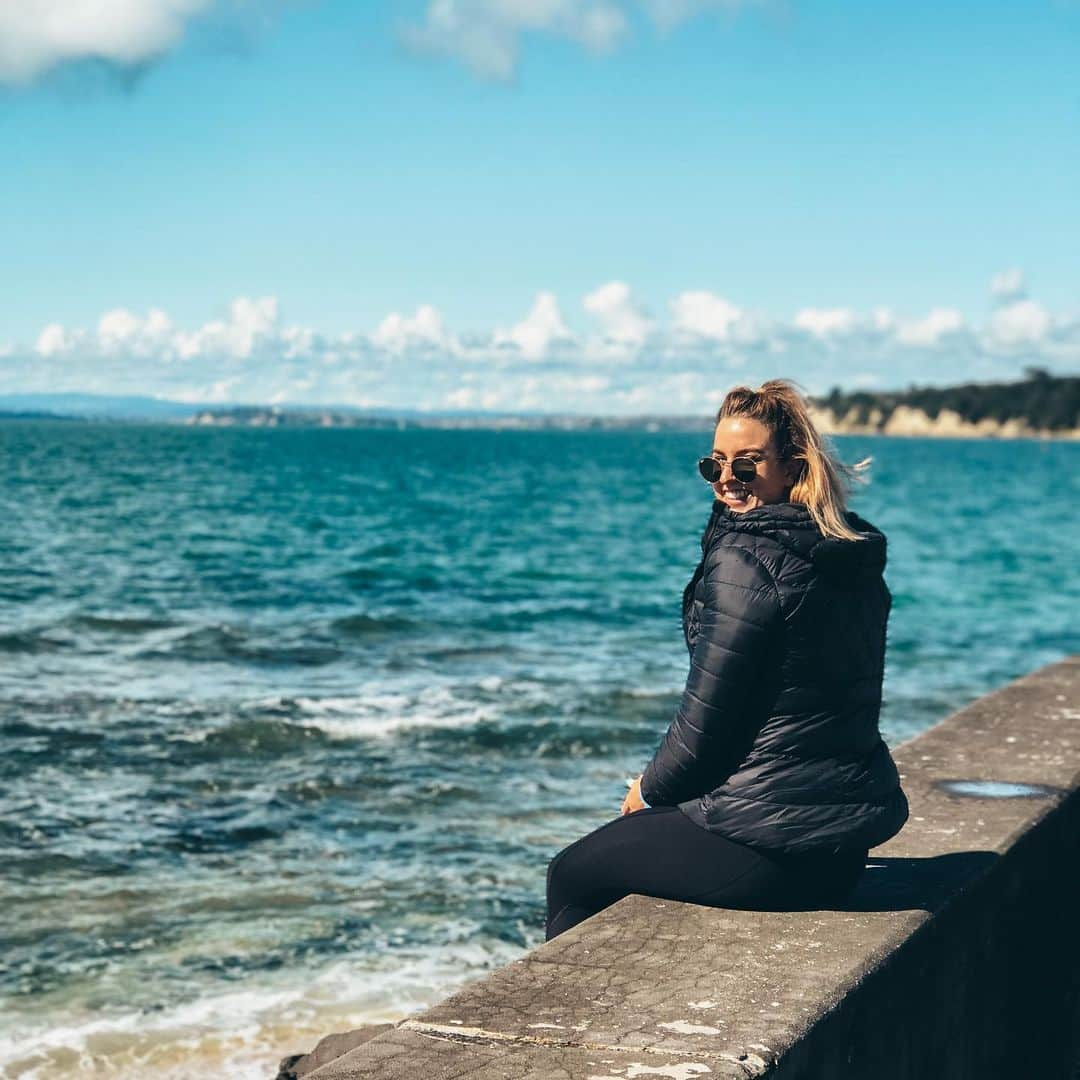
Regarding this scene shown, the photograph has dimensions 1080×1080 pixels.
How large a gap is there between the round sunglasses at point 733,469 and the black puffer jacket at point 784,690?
0.33ft

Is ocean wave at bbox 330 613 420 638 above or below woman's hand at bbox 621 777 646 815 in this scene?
below

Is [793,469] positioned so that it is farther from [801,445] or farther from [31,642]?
[31,642]

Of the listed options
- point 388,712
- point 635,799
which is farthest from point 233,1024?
point 388,712

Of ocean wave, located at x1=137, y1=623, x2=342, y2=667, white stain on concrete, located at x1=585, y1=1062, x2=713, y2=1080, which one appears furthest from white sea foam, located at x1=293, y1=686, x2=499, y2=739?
white stain on concrete, located at x1=585, y1=1062, x2=713, y2=1080

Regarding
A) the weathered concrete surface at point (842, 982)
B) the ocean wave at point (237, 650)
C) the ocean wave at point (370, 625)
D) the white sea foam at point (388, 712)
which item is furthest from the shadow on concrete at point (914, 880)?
the ocean wave at point (370, 625)

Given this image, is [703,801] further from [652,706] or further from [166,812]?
[652,706]

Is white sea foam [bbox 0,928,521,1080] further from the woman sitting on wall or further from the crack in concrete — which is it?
the crack in concrete

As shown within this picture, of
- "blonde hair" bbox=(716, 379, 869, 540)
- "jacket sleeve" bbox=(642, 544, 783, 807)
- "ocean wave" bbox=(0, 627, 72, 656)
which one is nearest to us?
"jacket sleeve" bbox=(642, 544, 783, 807)

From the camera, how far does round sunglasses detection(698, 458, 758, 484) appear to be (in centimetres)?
348

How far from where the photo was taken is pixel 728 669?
327cm

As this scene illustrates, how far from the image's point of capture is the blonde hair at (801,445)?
3387mm

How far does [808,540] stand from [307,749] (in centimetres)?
882

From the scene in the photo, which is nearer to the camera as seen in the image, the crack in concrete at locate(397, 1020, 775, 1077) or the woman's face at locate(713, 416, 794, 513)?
the crack in concrete at locate(397, 1020, 775, 1077)

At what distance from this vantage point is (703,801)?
11.3ft
